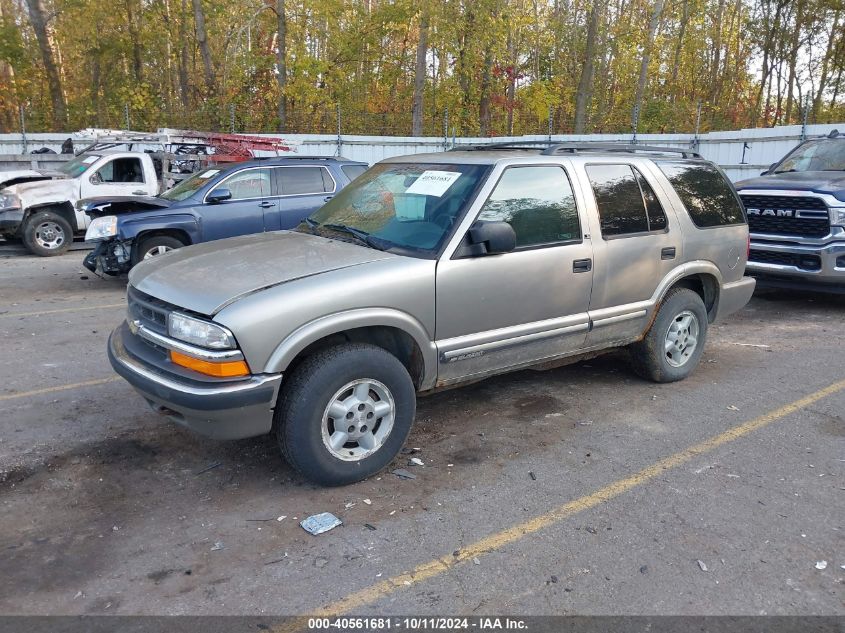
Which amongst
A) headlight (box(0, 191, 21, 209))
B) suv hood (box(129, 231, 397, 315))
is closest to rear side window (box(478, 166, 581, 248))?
suv hood (box(129, 231, 397, 315))

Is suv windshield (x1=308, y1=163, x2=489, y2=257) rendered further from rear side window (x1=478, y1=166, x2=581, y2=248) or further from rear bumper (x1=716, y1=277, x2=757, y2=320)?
rear bumper (x1=716, y1=277, x2=757, y2=320)

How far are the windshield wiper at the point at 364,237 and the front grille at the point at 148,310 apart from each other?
1239mm

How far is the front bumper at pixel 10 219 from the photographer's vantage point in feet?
37.6

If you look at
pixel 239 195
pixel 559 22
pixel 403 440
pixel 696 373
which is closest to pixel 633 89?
pixel 559 22

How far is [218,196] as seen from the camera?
8992 mm

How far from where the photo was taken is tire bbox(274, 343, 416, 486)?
3566mm

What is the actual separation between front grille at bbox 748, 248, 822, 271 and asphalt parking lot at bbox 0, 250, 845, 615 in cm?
281

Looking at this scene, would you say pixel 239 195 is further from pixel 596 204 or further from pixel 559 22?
pixel 559 22

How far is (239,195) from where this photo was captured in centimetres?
942

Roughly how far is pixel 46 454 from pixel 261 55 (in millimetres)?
26213

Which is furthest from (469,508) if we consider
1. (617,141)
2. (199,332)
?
(617,141)

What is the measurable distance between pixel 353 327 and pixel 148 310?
3.95ft

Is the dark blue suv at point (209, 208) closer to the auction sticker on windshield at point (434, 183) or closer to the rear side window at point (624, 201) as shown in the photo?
the auction sticker on windshield at point (434, 183)

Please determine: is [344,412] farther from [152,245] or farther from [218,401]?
[152,245]
